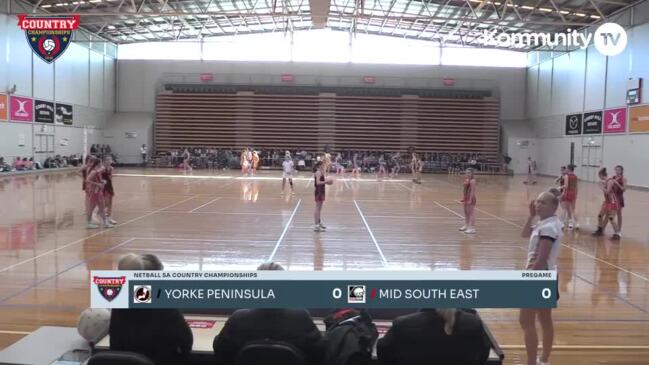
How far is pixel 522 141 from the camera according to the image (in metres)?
40.5

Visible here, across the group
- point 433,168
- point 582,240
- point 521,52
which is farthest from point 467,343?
point 521,52

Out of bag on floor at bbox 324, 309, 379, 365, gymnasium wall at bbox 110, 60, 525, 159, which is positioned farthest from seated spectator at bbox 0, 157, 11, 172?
bag on floor at bbox 324, 309, 379, 365

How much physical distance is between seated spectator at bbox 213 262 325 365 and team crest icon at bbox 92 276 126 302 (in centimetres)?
73

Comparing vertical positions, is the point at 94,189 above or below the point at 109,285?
below

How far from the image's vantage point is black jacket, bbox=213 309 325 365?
320cm

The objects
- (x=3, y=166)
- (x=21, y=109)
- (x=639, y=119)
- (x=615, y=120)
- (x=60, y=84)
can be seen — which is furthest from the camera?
(x=60, y=84)

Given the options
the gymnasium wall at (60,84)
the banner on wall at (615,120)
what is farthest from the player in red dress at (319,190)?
the gymnasium wall at (60,84)

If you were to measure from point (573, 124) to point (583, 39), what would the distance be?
5347 millimetres

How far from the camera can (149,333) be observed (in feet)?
10.8

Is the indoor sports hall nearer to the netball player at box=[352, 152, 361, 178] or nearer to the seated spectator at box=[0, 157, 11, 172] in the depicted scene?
the seated spectator at box=[0, 157, 11, 172]

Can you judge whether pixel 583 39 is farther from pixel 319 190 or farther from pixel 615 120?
pixel 319 190

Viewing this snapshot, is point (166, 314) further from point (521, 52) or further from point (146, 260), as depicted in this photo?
point (521, 52)

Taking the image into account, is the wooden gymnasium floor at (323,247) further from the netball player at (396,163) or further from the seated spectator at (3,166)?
the netball player at (396,163)

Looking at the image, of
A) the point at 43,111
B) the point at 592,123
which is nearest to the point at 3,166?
the point at 43,111
